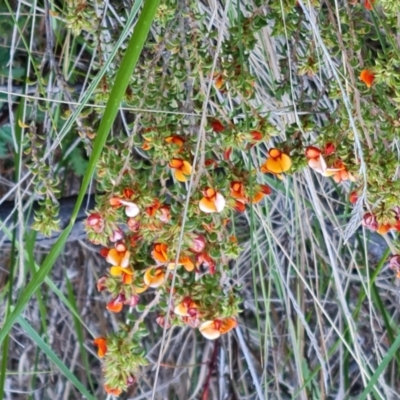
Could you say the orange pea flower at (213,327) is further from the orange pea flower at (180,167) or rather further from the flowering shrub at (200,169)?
the orange pea flower at (180,167)

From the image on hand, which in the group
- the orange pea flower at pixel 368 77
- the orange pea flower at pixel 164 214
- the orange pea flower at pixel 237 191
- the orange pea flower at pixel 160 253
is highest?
the orange pea flower at pixel 368 77

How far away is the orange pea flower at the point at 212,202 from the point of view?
65 cm

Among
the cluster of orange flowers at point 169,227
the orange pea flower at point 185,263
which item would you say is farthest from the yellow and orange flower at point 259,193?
the orange pea flower at point 185,263

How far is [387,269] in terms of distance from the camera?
50.4 inches

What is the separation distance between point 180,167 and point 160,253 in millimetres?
94

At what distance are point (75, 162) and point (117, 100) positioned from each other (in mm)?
638

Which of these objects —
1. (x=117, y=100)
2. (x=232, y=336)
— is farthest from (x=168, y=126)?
(x=232, y=336)

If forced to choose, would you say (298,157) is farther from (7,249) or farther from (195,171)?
(7,249)

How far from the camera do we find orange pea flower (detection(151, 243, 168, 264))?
2.23ft

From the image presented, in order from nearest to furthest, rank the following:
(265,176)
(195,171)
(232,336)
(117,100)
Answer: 1. (117,100)
2. (195,171)
3. (265,176)
4. (232,336)

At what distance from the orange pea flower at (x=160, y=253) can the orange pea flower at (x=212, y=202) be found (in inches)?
2.5

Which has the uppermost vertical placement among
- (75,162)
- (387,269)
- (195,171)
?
(195,171)

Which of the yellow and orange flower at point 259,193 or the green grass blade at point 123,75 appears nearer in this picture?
the green grass blade at point 123,75

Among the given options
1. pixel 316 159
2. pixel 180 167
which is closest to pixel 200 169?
pixel 180 167
